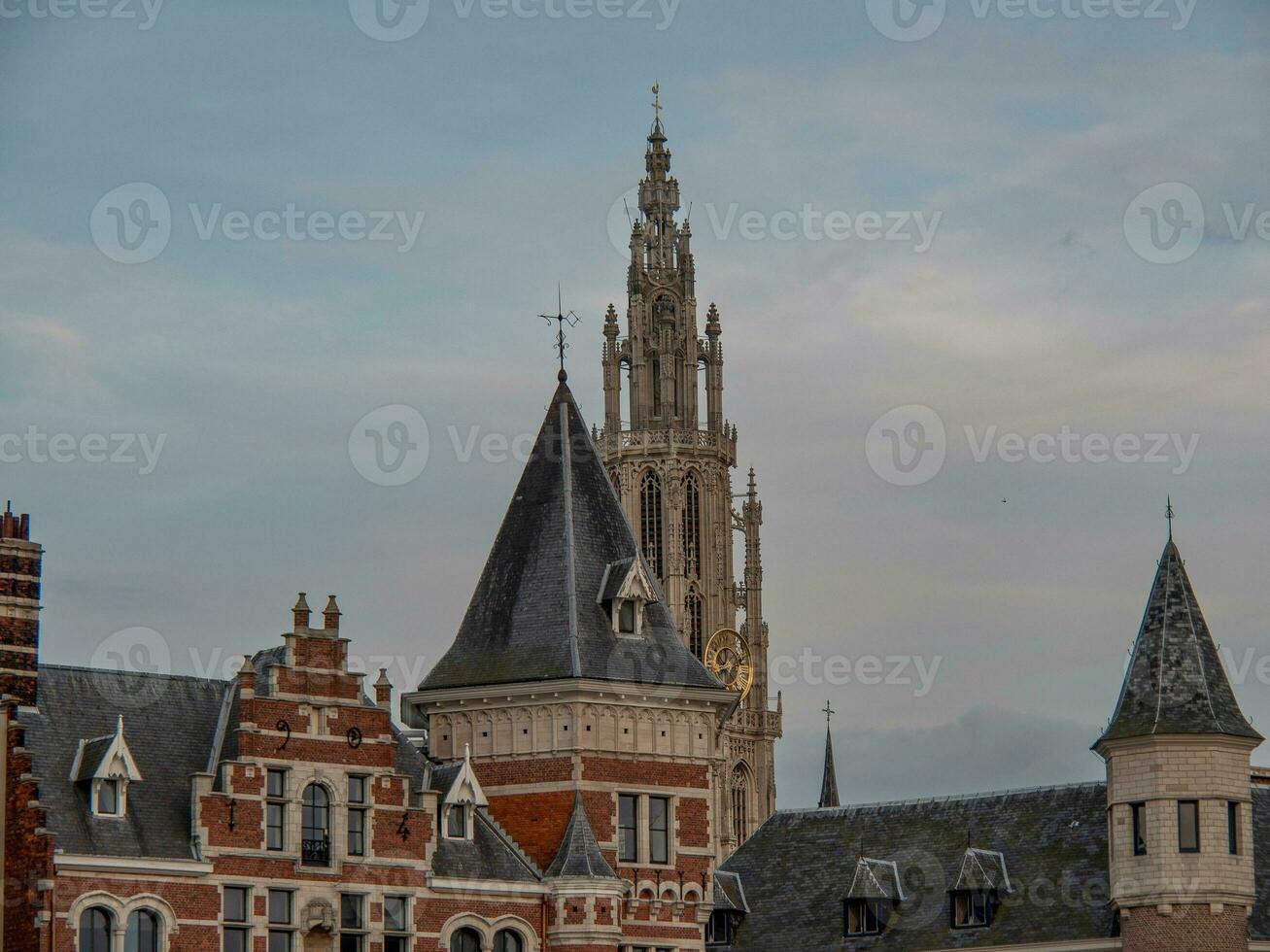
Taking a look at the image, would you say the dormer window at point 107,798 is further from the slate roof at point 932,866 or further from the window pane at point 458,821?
the slate roof at point 932,866

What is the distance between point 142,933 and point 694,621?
90335 mm

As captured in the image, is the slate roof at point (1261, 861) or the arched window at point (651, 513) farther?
the arched window at point (651, 513)

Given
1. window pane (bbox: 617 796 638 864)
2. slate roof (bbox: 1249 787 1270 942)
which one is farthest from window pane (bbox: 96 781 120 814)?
slate roof (bbox: 1249 787 1270 942)

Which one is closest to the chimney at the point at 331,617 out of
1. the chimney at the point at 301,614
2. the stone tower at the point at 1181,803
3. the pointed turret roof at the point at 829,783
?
the chimney at the point at 301,614

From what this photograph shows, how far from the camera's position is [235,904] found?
2295 inches

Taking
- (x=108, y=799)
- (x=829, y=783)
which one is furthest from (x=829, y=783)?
(x=108, y=799)

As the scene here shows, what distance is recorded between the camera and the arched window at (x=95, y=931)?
55.9 m

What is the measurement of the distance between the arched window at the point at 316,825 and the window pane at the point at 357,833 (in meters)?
0.53

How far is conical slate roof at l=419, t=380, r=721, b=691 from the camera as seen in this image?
64.3 metres

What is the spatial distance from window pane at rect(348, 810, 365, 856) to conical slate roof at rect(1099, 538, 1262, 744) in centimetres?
1900

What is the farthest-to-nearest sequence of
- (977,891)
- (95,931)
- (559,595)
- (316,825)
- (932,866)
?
(932,866) → (977,891) → (559,595) → (316,825) → (95,931)

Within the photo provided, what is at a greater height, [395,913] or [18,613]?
[18,613]

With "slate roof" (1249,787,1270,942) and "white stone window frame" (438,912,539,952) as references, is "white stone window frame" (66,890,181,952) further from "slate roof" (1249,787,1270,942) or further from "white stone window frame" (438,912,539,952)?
"slate roof" (1249,787,1270,942)

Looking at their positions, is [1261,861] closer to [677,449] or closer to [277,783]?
[277,783]
